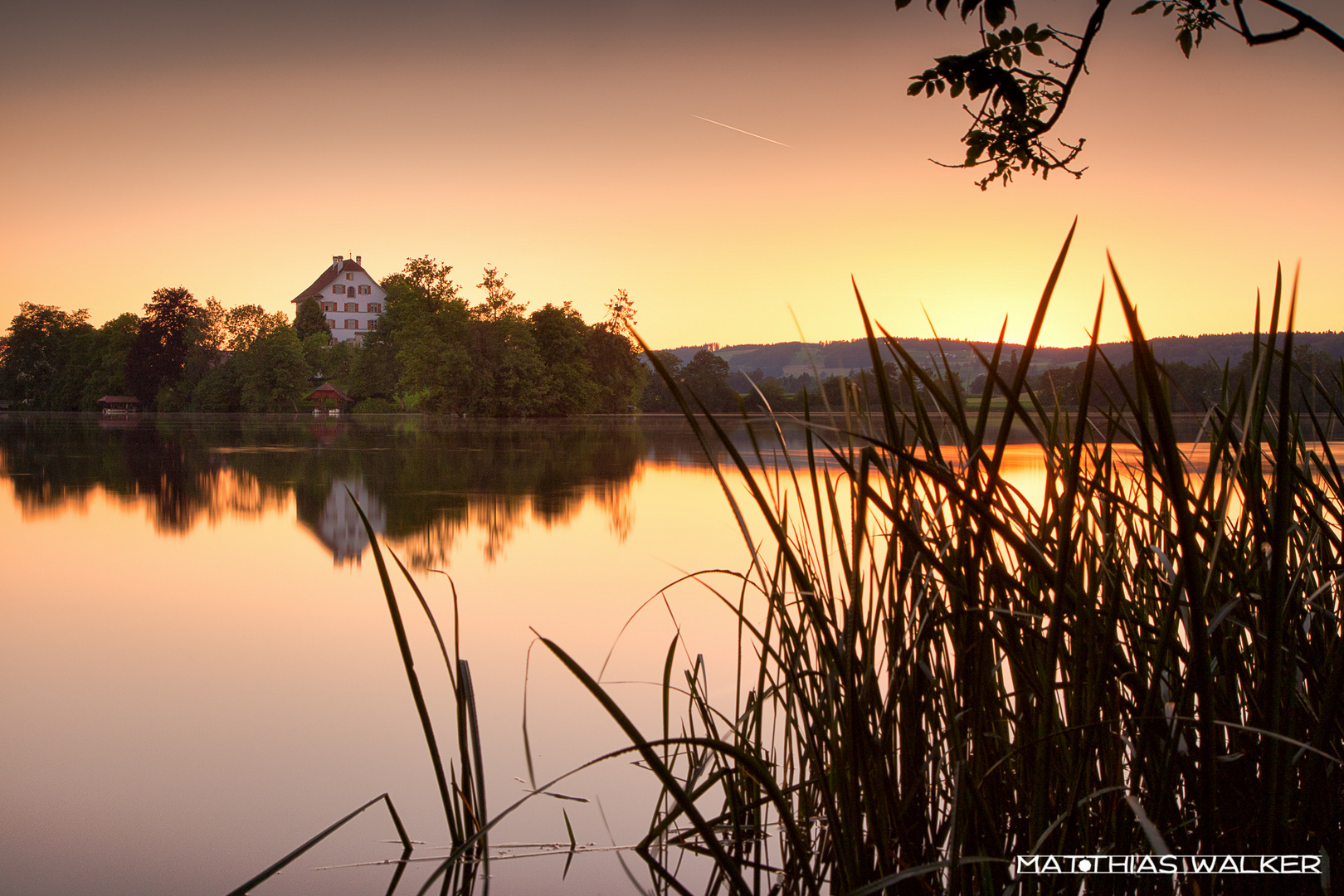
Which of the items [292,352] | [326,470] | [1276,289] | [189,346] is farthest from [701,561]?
[189,346]

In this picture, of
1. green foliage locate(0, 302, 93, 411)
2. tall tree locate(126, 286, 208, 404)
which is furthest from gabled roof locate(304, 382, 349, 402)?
green foliage locate(0, 302, 93, 411)

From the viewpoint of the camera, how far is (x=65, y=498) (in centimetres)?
697

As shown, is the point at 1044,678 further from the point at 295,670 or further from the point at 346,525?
the point at 346,525

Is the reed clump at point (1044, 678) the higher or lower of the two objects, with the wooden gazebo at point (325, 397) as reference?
lower

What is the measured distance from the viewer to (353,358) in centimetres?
4375

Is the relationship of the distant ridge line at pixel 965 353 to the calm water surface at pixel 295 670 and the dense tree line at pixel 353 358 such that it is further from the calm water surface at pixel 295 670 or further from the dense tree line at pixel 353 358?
the dense tree line at pixel 353 358

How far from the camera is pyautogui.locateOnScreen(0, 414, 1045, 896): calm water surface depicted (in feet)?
5.56

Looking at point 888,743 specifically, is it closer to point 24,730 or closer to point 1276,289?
point 1276,289

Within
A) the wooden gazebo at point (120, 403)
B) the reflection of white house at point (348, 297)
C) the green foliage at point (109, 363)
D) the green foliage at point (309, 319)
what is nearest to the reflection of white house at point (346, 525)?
the wooden gazebo at point (120, 403)

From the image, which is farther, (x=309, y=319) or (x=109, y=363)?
(x=309, y=319)

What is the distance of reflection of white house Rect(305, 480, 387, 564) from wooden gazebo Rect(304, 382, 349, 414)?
117 ft

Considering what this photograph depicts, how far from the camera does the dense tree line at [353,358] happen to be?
3075 cm

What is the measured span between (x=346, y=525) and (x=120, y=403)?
44.7 meters

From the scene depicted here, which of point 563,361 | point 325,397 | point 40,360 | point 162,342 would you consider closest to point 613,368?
point 563,361
